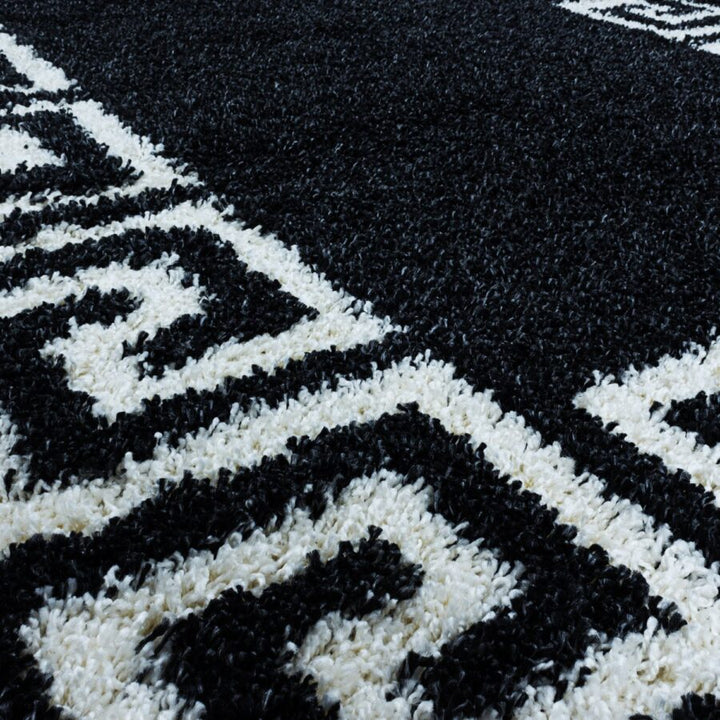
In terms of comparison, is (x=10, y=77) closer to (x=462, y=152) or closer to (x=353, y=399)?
(x=462, y=152)

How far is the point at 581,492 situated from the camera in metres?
0.78

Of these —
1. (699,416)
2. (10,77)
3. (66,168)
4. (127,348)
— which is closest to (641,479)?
(699,416)

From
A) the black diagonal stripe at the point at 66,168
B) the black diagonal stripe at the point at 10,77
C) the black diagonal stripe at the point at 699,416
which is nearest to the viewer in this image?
the black diagonal stripe at the point at 699,416

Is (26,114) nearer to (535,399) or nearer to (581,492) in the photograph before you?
(535,399)

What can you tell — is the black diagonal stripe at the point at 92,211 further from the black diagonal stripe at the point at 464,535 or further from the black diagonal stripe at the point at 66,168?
the black diagonal stripe at the point at 464,535

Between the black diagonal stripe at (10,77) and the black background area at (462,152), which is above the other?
the black background area at (462,152)

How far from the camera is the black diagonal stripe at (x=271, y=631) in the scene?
57 centimetres

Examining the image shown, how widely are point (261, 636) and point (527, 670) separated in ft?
0.67

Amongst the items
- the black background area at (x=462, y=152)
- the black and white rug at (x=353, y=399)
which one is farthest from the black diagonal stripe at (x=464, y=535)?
the black background area at (x=462, y=152)

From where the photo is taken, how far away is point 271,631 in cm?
62

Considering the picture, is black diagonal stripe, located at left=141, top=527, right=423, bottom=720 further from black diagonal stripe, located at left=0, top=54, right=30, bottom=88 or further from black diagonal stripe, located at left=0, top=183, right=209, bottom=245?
black diagonal stripe, located at left=0, top=54, right=30, bottom=88

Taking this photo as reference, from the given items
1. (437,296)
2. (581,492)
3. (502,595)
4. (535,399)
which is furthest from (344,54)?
(502,595)

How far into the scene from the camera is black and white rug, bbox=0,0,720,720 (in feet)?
2.01

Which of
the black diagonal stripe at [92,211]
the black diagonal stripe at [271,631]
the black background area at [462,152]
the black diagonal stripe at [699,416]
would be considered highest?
the black background area at [462,152]
